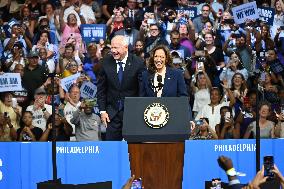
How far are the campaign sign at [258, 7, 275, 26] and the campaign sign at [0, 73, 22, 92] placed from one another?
4.46 m

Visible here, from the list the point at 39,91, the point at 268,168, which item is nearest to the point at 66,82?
the point at 39,91

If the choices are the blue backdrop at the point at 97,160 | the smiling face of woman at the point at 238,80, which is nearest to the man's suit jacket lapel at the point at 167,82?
the blue backdrop at the point at 97,160

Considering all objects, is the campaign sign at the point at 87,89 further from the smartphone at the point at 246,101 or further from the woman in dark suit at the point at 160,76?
the woman in dark suit at the point at 160,76

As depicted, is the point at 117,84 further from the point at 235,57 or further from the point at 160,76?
the point at 235,57

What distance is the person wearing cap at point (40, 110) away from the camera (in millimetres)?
13938

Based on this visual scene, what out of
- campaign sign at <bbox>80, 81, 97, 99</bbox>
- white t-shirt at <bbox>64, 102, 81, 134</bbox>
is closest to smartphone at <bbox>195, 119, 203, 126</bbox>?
campaign sign at <bbox>80, 81, 97, 99</bbox>

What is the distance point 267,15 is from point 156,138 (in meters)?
8.69

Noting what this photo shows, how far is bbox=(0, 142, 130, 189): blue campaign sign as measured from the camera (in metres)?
11.4

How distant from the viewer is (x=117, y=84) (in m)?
10.1

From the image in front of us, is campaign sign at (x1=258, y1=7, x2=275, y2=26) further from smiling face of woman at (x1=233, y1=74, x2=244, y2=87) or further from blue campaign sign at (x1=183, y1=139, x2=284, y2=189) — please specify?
blue campaign sign at (x1=183, y1=139, x2=284, y2=189)

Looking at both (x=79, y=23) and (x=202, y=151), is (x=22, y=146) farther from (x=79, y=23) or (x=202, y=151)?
(x=79, y=23)

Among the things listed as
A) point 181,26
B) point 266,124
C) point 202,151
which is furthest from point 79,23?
point 202,151

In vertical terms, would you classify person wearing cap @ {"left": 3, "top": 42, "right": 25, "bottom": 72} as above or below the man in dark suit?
above

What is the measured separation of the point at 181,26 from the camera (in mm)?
15867
